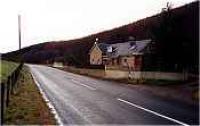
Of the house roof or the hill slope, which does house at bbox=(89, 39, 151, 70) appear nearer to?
the house roof

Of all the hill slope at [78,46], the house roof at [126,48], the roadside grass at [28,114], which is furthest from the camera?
the hill slope at [78,46]

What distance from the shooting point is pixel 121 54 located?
229 feet

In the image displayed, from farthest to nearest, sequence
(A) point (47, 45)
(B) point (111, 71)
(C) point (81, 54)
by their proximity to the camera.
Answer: (A) point (47, 45) < (C) point (81, 54) < (B) point (111, 71)

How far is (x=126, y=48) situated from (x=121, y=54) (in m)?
1.73

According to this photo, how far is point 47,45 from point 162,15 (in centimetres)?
10997

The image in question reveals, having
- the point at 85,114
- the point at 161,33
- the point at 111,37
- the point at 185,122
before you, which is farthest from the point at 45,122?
the point at 111,37

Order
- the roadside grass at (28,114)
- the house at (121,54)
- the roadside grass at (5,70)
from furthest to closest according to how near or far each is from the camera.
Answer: the house at (121,54), the roadside grass at (5,70), the roadside grass at (28,114)

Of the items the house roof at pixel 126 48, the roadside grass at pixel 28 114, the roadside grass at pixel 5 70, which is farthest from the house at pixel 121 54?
the roadside grass at pixel 28 114

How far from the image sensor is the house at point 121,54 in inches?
2437

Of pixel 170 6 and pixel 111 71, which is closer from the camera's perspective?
pixel 170 6

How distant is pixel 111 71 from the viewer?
48.9m

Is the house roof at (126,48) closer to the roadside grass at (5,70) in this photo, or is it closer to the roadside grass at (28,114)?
the roadside grass at (5,70)

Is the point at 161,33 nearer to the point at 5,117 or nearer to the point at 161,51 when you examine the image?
the point at 161,51

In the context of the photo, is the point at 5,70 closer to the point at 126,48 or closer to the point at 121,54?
the point at 121,54
